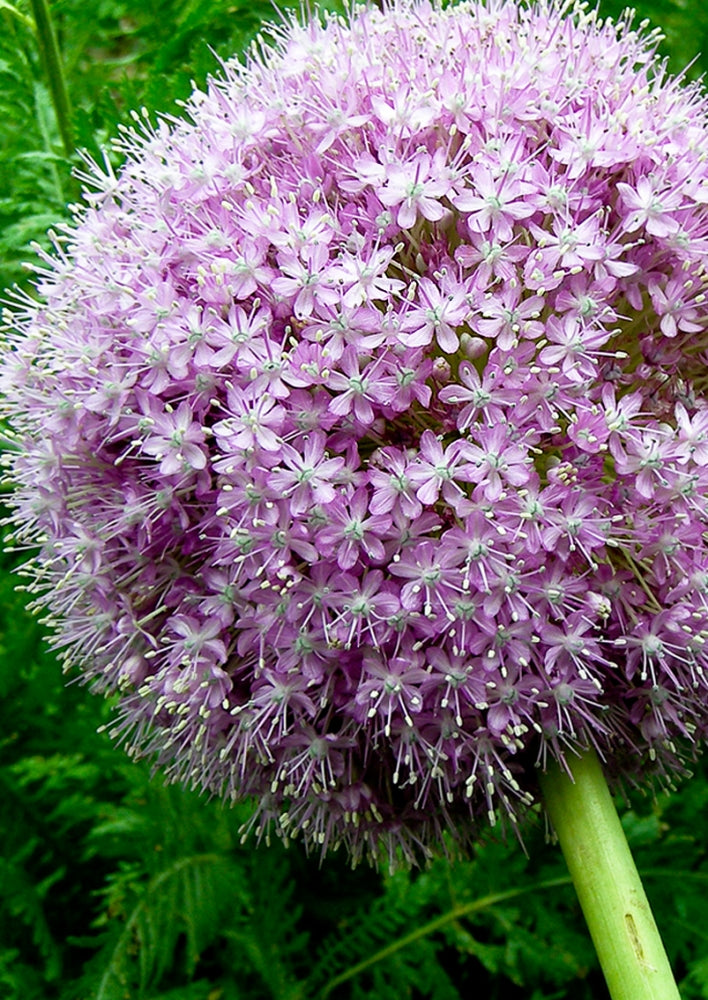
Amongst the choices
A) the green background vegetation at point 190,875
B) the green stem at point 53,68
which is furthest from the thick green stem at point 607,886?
the green stem at point 53,68

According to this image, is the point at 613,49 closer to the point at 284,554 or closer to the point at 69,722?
the point at 284,554

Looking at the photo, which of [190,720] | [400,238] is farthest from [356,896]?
[400,238]

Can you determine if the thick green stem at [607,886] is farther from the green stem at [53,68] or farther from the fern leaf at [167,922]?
the green stem at [53,68]

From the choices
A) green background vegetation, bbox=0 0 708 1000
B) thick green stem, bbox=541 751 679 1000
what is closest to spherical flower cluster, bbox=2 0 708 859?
thick green stem, bbox=541 751 679 1000

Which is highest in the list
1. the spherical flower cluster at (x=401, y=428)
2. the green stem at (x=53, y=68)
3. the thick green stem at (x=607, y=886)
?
the green stem at (x=53, y=68)

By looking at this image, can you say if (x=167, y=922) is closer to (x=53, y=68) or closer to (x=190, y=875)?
(x=190, y=875)

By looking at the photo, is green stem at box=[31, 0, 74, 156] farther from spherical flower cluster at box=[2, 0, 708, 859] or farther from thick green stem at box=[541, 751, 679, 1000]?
thick green stem at box=[541, 751, 679, 1000]
